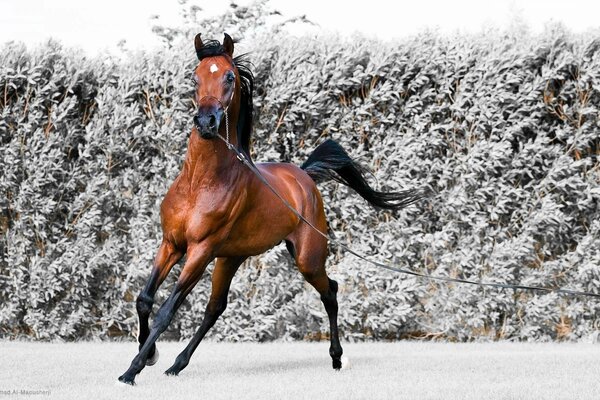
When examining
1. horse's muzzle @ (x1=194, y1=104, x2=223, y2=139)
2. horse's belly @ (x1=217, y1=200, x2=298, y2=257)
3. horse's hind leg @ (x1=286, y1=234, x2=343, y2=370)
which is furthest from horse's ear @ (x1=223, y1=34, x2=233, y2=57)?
horse's hind leg @ (x1=286, y1=234, x2=343, y2=370)

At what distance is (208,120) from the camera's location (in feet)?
17.2

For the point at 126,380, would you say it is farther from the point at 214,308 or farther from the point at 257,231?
the point at 257,231

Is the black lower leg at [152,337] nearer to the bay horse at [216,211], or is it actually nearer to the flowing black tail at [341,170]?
the bay horse at [216,211]

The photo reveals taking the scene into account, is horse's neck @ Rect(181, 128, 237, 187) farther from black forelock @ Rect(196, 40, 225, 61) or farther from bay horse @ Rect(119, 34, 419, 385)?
black forelock @ Rect(196, 40, 225, 61)

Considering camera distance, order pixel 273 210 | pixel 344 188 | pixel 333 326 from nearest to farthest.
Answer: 1. pixel 273 210
2. pixel 333 326
3. pixel 344 188

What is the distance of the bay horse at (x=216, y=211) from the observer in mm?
5449

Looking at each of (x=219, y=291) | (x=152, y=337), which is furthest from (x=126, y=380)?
(x=219, y=291)

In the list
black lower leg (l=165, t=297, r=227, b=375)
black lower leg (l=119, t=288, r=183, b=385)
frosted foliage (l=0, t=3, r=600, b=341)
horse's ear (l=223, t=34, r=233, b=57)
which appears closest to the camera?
black lower leg (l=119, t=288, r=183, b=385)

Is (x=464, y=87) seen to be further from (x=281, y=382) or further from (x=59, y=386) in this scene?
(x=59, y=386)

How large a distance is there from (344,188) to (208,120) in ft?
11.8

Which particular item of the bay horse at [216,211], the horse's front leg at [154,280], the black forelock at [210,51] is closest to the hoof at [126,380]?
the bay horse at [216,211]

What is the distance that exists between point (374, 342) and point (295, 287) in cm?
96

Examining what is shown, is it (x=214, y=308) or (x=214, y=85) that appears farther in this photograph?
(x=214, y=308)

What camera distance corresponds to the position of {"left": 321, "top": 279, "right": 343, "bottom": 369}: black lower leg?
6492 millimetres
